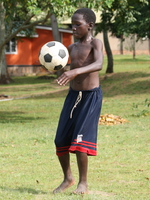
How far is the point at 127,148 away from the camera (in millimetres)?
8336

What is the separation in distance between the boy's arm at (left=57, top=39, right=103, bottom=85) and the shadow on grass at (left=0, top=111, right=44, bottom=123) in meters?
7.96

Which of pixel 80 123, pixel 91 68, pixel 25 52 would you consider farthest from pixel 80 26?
pixel 25 52

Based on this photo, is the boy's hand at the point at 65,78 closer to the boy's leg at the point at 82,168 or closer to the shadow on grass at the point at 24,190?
the boy's leg at the point at 82,168

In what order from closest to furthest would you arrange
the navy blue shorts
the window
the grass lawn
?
1. the navy blue shorts
2. the grass lawn
3. the window

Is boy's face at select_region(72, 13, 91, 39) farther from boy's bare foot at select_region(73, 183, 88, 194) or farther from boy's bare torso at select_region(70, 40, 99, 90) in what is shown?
boy's bare foot at select_region(73, 183, 88, 194)

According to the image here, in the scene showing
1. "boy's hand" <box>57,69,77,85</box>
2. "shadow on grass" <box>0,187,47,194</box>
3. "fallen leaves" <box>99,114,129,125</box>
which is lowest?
"fallen leaves" <box>99,114,129,125</box>

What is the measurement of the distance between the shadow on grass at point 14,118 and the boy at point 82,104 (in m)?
7.66

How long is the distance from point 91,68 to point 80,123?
0.67 meters

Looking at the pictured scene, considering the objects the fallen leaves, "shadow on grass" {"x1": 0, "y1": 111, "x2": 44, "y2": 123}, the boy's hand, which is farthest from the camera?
"shadow on grass" {"x1": 0, "y1": 111, "x2": 44, "y2": 123}

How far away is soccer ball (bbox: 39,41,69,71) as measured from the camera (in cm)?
543

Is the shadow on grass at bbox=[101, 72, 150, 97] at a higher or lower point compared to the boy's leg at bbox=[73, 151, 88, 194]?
lower

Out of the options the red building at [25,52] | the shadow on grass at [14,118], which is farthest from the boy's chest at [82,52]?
the red building at [25,52]

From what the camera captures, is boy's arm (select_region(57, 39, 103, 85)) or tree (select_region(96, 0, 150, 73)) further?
tree (select_region(96, 0, 150, 73))

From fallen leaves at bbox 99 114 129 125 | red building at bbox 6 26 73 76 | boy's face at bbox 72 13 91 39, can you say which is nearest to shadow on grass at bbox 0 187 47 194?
boy's face at bbox 72 13 91 39
